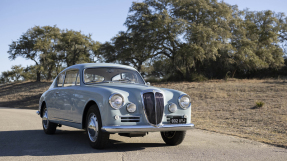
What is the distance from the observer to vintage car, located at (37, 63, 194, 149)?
5848 mm

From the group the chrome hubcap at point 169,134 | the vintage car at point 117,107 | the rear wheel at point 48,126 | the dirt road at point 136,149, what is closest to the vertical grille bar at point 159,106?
the vintage car at point 117,107

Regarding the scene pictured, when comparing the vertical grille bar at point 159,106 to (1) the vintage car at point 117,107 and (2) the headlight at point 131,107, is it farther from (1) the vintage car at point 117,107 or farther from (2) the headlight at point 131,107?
(2) the headlight at point 131,107

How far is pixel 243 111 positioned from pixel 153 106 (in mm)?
10310

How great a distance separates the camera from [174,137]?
6.96m

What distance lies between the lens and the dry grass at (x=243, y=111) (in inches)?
381

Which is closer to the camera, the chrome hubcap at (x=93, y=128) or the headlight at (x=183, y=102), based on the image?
the chrome hubcap at (x=93, y=128)

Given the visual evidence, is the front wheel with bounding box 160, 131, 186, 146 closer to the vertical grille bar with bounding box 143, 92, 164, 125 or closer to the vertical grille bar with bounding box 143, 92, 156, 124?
the vertical grille bar with bounding box 143, 92, 164, 125

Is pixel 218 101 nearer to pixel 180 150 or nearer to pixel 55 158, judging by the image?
pixel 180 150

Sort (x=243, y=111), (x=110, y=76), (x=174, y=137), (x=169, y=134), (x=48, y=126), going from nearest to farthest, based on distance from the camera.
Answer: (x=174, y=137)
(x=169, y=134)
(x=110, y=76)
(x=48, y=126)
(x=243, y=111)

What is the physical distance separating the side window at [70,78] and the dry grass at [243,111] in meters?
4.88

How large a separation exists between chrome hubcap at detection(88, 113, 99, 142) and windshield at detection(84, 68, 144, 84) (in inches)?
52.3

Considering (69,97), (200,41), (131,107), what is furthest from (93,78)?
(200,41)

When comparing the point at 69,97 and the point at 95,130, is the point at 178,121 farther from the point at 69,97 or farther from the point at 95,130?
the point at 69,97

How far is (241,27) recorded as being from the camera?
34906 mm
